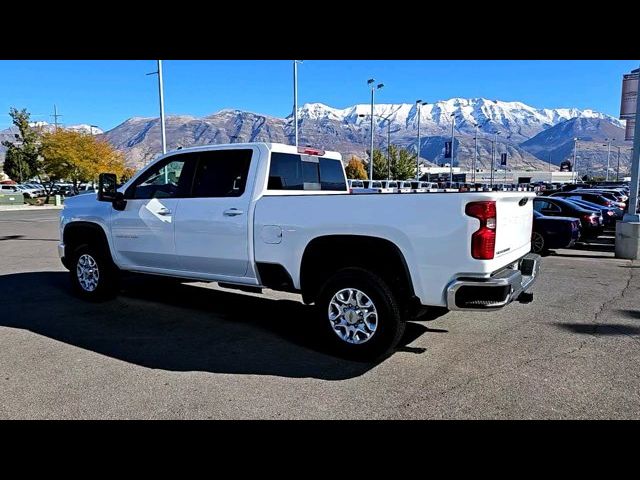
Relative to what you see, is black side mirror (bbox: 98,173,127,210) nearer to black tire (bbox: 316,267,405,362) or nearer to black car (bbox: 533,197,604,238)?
black tire (bbox: 316,267,405,362)

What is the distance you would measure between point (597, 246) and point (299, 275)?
12678mm

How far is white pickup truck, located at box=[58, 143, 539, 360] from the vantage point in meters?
4.36

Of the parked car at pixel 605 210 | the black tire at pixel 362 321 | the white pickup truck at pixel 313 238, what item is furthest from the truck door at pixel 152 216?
the parked car at pixel 605 210

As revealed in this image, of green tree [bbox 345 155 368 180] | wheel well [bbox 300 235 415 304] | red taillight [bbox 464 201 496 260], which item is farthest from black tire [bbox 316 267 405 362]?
green tree [bbox 345 155 368 180]

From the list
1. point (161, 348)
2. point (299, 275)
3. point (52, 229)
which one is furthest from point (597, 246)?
point (52, 229)

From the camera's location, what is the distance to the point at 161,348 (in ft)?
17.3

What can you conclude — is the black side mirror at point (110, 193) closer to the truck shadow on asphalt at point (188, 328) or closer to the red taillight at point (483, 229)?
the truck shadow on asphalt at point (188, 328)

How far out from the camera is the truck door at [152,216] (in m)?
6.25

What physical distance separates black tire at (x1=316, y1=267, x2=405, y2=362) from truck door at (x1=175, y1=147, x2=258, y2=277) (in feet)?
3.67

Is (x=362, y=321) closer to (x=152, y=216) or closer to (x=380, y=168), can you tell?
(x=152, y=216)

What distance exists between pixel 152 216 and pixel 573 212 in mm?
12163

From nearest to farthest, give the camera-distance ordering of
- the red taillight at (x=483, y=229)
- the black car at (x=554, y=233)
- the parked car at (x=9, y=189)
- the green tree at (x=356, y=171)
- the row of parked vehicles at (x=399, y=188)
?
the red taillight at (x=483, y=229)
the row of parked vehicles at (x=399, y=188)
the black car at (x=554, y=233)
the parked car at (x=9, y=189)
the green tree at (x=356, y=171)

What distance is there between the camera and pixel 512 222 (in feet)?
15.7

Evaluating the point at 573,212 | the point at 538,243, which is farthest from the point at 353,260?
the point at 573,212
